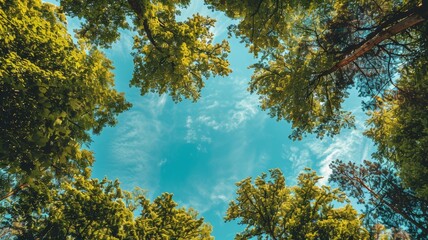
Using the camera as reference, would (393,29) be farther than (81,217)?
No

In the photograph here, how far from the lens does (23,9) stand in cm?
699

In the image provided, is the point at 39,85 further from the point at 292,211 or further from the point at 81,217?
the point at 292,211

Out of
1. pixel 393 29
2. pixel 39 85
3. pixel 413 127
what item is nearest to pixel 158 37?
pixel 39 85

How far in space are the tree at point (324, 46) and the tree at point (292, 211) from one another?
5349mm

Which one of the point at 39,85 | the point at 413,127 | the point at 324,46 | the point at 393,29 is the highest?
the point at 324,46

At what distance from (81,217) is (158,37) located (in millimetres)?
10232

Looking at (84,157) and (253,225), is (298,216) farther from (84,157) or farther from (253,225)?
(84,157)

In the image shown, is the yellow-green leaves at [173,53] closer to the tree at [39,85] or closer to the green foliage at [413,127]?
the tree at [39,85]

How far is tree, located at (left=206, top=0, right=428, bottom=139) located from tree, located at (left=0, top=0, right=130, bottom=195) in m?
6.13

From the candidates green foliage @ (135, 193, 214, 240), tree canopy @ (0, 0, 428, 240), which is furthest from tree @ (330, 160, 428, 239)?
green foliage @ (135, 193, 214, 240)

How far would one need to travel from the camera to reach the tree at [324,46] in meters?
9.88

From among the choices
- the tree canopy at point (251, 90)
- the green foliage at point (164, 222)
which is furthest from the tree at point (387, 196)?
the green foliage at point (164, 222)

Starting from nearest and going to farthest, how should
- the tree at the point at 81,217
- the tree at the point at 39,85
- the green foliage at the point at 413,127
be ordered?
the tree at the point at 39,85
the green foliage at the point at 413,127
the tree at the point at 81,217

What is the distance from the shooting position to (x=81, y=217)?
13320 millimetres
